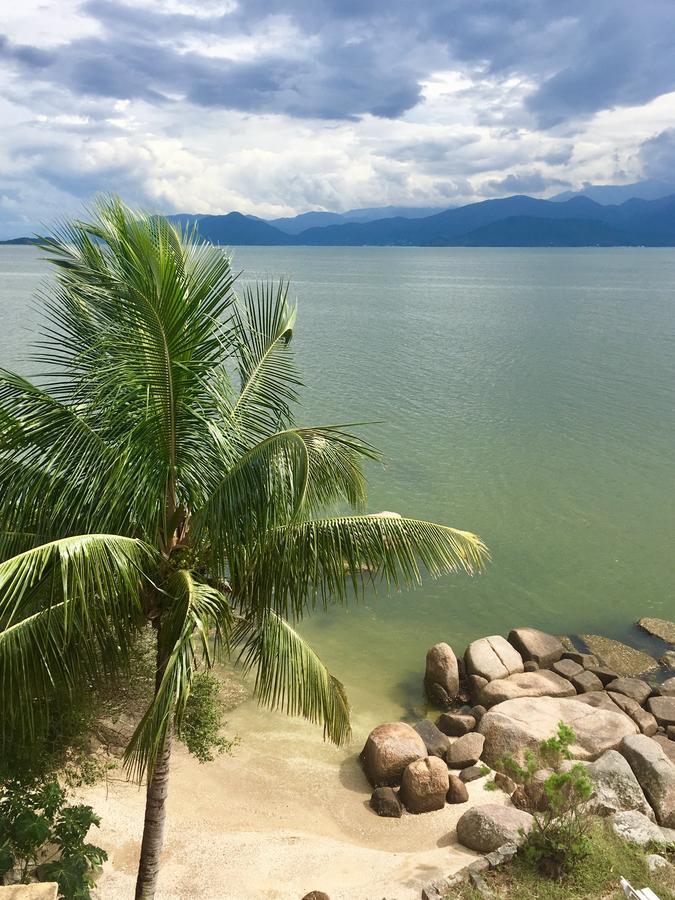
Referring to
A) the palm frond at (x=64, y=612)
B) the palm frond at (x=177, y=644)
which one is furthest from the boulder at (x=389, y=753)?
the palm frond at (x=64, y=612)

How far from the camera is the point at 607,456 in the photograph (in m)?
36.3

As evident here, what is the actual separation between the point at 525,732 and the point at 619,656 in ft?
19.2

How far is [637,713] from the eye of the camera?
18062mm

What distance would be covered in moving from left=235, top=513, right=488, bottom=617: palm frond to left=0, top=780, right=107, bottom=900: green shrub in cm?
396

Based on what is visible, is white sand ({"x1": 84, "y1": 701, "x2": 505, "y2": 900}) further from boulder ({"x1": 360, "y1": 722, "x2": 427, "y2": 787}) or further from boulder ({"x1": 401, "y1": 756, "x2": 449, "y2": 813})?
boulder ({"x1": 360, "y1": 722, "x2": 427, "y2": 787})

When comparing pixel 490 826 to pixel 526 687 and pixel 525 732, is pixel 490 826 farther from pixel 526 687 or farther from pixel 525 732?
pixel 526 687

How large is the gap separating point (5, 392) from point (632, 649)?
18573mm

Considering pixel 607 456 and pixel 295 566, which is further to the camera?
pixel 607 456

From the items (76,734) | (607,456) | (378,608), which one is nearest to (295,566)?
(76,734)

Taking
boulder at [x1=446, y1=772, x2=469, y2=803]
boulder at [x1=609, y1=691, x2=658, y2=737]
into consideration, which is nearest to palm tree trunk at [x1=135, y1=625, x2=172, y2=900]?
boulder at [x1=446, y1=772, x2=469, y2=803]

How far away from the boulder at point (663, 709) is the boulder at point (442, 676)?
4.71 metres

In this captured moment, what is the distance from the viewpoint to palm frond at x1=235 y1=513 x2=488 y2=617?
9.12 meters

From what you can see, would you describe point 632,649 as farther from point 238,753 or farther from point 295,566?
point 295,566

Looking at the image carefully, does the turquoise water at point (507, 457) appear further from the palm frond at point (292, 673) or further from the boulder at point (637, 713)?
the palm frond at point (292, 673)
